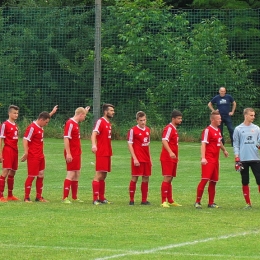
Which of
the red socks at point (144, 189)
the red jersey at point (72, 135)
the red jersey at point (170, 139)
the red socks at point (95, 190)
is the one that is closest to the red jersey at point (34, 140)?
the red jersey at point (72, 135)

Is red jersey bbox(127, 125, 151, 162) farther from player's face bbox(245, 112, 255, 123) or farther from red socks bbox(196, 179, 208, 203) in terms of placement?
player's face bbox(245, 112, 255, 123)

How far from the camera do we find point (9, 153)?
56.9 ft

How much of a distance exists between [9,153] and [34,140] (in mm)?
614

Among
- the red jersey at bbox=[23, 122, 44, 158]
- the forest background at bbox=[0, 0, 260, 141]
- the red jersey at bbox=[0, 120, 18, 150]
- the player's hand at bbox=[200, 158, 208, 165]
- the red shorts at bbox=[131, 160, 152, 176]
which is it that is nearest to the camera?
the player's hand at bbox=[200, 158, 208, 165]

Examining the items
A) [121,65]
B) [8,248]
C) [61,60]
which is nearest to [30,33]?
[61,60]

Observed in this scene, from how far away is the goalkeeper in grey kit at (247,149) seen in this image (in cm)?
1609

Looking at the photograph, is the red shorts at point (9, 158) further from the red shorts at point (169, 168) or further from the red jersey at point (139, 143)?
the red shorts at point (169, 168)

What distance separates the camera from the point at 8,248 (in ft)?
37.6

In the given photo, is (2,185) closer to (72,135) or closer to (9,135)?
(9,135)

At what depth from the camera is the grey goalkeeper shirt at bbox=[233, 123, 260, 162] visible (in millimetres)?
16125

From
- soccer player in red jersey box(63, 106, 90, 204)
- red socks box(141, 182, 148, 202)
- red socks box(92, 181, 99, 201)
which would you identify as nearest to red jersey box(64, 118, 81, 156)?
soccer player in red jersey box(63, 106, 90, 204)

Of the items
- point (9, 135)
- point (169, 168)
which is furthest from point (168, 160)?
point (9, 135)

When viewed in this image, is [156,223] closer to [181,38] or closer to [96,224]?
[96,224]

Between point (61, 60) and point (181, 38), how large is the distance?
4.52 meters
